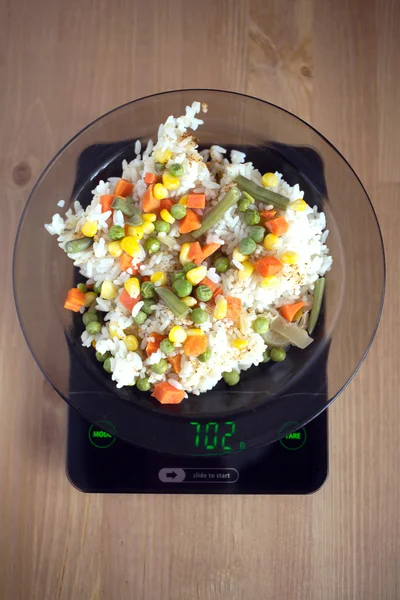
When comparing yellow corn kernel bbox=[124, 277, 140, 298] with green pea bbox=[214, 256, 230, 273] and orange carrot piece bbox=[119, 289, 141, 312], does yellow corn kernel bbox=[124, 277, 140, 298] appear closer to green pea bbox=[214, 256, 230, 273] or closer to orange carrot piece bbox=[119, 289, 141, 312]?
orange carrot piece bbox=[119, 289, 141, 312]

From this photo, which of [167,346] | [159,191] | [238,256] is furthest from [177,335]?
[159,191]

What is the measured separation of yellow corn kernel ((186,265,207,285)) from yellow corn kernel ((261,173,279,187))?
265 millimetres

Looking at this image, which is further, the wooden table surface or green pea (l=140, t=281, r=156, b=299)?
the wooden table surface

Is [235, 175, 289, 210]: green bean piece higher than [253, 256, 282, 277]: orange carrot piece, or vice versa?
[235, 175, 289, 210]: green bean piece

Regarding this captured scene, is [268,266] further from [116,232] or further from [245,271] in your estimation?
[116,232]

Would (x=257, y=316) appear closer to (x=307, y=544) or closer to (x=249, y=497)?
(x=249, y=497)

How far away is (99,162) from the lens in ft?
4.83

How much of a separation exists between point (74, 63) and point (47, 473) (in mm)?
1223

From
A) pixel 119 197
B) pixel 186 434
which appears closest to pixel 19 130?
pixel 119 197

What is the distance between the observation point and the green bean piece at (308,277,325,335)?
1.40 m

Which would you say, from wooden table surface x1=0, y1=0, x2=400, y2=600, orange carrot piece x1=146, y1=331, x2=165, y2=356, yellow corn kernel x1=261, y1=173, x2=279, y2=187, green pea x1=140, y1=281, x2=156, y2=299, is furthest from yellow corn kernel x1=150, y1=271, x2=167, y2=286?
wooden table surface x1=0, y1=0, x2=400, y2=600

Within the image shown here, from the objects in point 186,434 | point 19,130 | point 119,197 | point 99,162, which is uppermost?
point 19,130

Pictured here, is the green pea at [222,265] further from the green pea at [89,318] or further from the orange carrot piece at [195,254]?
the green pea at [89,318]

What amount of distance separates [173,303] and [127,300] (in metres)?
0.12
